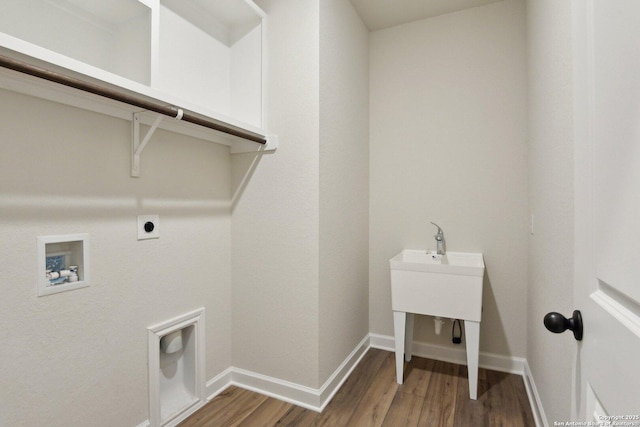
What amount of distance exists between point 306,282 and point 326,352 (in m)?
0.47

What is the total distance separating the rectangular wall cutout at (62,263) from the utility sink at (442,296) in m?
1.68

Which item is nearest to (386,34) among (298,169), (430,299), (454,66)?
(454,66)

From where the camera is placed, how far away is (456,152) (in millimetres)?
2391

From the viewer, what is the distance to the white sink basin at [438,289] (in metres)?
1.91

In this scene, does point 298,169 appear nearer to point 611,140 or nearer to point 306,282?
point 306,282

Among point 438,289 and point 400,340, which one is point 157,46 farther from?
point 400,340

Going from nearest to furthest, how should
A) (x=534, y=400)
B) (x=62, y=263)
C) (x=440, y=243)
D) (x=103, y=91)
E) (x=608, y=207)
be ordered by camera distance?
1. (x=608, y=207)
2. (x=103, y=91)
3. (x=62, y=263)
4. (x=534, y=400)
5. (x=440, y=243)

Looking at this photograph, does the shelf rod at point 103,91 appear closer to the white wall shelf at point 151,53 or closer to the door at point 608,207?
the white wall shelf at point 151,53

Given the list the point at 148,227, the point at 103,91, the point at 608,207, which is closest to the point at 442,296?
the point at 608,207

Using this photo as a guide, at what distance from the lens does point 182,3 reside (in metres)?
1.73

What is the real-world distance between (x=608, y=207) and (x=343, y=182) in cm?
167

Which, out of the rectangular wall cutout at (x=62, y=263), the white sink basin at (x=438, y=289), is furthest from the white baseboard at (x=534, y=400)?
the rectangular wall cutout at (x=62, y=263)

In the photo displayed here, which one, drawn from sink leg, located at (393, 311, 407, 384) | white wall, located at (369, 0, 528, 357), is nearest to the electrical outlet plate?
sink leg, located at (393, 311, 407, 384)

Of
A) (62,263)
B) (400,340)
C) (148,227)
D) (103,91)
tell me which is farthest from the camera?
(400,340)
